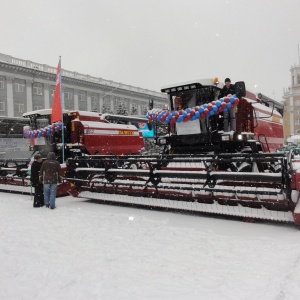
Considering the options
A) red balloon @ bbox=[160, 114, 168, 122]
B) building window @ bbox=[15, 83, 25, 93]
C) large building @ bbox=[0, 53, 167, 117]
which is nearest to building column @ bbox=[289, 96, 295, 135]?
large building @ bbox=[0, 53, 167, 117]

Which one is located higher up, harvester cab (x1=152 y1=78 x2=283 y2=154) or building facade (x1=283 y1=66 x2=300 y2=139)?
building facade (x1=283 y1=66 x2=300 y2=139)

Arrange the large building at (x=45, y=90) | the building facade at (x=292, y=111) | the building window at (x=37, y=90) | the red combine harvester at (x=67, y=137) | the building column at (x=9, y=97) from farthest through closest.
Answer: the building facade at (x=292, y=111)
the building window at (x=37, y=90)
the large building at (x=45, y=90)
the building column at (x=9, y=97)
the red combine harvester at (x=67, y=137)

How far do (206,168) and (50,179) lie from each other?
12.2 feet

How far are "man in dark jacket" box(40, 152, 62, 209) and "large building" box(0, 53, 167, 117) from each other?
22.9m

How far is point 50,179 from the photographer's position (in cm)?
789

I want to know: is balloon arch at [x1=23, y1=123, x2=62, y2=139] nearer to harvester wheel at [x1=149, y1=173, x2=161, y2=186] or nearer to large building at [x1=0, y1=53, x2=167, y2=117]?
harvester wheel at [x1=149, y1=173, x2=161, y2=186]

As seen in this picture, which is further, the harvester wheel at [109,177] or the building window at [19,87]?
the building window at [19,87]

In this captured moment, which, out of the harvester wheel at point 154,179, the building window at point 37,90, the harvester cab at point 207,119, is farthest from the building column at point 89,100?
the harvester wheel at point 154,179

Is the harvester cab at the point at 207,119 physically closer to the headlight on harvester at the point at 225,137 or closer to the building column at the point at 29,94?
the headlight on harvester at the point at 225,137

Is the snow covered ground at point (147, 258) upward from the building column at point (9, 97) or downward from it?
downward

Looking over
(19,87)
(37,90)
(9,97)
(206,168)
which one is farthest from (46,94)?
(206,168)

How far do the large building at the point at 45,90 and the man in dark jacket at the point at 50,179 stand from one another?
22877mm

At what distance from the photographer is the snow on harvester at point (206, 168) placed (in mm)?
5805

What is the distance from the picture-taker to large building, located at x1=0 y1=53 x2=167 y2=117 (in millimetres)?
35850
